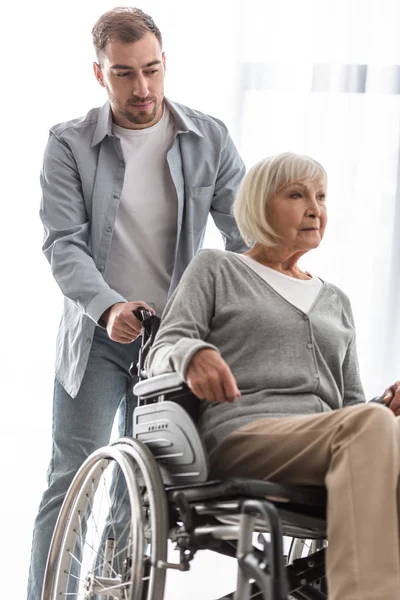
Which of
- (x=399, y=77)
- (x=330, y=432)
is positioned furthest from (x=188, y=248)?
(x=399, y=77)

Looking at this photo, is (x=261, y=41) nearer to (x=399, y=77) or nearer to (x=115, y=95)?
(x=399, y=77)

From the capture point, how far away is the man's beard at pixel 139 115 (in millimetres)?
2244

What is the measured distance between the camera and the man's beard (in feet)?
7.36

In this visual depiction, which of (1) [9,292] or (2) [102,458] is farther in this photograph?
(1) [9,292]

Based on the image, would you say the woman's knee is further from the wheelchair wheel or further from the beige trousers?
the wheelchair wheel

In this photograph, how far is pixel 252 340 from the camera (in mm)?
1744

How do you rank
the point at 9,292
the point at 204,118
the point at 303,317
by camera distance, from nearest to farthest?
the point at 303,317 → the point at 204,118 → the point at 9,292

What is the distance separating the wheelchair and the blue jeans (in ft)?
1.00

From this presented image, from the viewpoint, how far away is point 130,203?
2242mm

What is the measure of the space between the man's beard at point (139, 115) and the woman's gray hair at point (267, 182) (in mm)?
458

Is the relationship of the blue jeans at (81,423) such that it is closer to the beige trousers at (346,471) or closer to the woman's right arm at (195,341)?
the woman's right arm at (195,341)

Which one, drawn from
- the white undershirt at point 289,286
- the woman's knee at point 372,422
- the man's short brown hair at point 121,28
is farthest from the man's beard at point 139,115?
the woman's knee at point 372,422

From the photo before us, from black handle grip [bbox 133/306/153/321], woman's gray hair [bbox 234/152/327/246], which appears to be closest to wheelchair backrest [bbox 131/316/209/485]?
black handle grip [bbox 133/306/153/321]

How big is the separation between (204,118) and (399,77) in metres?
1.05
